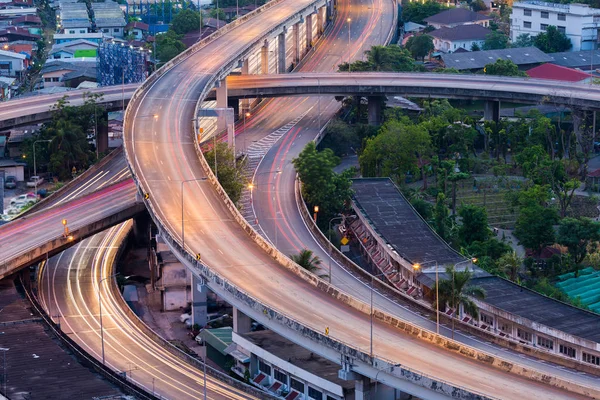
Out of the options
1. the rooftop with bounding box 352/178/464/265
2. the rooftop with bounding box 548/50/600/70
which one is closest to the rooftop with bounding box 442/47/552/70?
the rooftop with bounding box 548/50/600/70

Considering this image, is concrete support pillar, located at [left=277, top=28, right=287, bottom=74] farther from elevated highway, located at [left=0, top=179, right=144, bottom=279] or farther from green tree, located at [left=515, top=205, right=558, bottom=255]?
green tree, located at [left=515, top=205, right=558, bottom=255]

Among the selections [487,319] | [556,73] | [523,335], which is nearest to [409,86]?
[556,73]

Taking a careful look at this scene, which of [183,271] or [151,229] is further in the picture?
[151,229]

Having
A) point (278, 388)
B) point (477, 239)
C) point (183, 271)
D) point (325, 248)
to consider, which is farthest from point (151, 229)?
point (278, 388)

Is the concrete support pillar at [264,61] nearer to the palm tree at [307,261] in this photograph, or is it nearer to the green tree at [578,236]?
the green tree at [578,236]

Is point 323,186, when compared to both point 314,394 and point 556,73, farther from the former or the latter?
point 556,73

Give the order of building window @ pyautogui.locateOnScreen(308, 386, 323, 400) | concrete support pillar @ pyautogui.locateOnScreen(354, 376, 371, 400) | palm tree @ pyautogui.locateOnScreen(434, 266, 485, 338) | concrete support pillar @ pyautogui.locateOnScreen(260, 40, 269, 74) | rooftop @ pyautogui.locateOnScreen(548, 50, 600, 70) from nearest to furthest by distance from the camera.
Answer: concrete support pillar @ pyautogui.locateOnScreen(354, 376, 371, 400), building window @ pyautogui.locateOnScreen(308, 386, 323, 400), palm tree @ pyautogui.locateOnScreen(434, 266, 485, 338), concrete support pillar @ pyautogui.locateOnScreen(260, 40, 269, 74), rooftop @ pyautogui.locateOnScreen(548, 50, 600, 70)

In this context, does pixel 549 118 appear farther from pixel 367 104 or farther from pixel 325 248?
pixel 325 248
